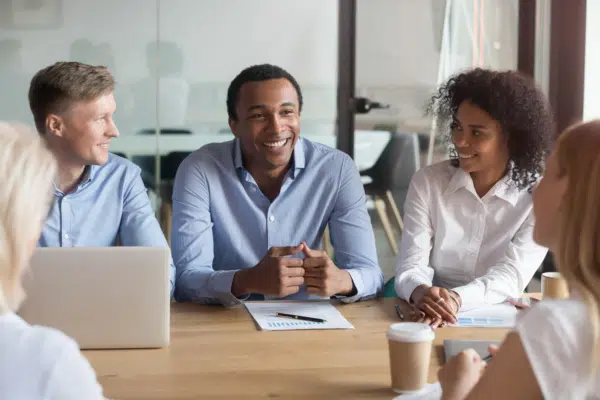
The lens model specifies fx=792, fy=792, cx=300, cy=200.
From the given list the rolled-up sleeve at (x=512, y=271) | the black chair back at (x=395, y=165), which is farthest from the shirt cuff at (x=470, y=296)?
the black chair back at (x=395, y=165)

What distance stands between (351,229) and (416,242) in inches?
8.1

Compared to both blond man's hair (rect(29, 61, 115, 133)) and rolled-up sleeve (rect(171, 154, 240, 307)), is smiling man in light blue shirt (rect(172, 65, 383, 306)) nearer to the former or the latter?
rolled-up sleeve (rect(171, 154, 240, 307))

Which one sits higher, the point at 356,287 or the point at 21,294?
the point at 21,294

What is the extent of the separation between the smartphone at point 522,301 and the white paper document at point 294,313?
1.53 feet

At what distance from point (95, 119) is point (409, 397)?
4.57ft

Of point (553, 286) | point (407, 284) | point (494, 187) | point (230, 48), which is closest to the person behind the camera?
point (553, 286)

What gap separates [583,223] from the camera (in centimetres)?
102

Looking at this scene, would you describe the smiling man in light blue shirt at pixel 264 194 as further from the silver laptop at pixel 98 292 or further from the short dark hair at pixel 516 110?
the silver laptop at pixel 98 292

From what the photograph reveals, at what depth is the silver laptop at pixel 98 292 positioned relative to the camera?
1.54 m

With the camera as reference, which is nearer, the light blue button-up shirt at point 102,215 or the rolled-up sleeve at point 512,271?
the rolled-up sleeve at point 512,271

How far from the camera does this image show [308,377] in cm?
141

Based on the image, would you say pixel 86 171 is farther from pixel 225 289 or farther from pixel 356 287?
pixel 356 287

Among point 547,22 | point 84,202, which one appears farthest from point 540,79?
point 84,202

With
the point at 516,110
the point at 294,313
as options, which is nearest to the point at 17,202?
the point at 294,313
